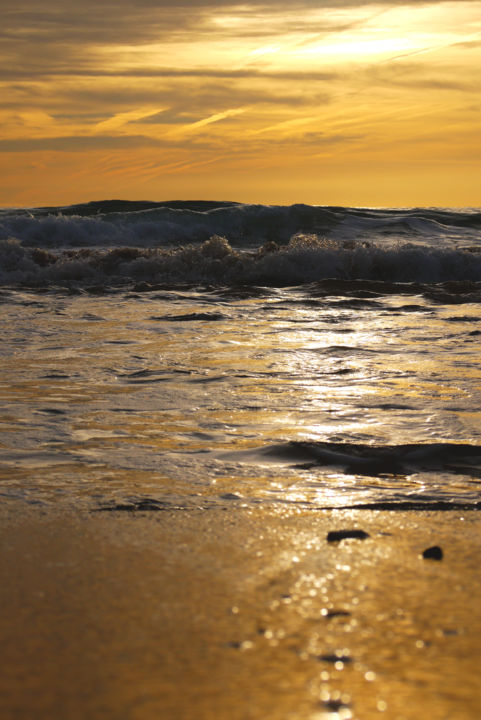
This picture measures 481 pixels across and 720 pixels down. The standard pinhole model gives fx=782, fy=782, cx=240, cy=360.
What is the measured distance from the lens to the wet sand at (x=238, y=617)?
4.21ft

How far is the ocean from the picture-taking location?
2.70 metres

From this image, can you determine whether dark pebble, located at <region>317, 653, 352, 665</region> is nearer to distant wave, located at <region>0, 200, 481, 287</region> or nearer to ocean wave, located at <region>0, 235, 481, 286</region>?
distant wave, located at <region>0, 200, 481, 287</region>

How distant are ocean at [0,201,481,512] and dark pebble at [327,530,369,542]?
0.99 ft

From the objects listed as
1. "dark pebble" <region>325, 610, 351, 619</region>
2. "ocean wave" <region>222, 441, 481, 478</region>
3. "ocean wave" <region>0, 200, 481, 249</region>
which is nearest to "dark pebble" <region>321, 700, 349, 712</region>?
"dark pebble" <region>325, 610, 351, 619</region>

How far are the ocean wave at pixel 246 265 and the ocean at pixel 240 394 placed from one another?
522mm

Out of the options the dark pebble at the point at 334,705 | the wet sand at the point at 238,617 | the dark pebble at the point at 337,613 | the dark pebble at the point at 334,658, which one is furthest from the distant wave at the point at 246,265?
the dark pebble at the point at 334,705

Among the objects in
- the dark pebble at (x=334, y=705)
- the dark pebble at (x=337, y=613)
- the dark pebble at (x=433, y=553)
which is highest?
the dark pebble at (x=334, y=705)

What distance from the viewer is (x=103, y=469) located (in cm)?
288

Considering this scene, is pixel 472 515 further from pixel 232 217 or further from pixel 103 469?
pixel 232 217

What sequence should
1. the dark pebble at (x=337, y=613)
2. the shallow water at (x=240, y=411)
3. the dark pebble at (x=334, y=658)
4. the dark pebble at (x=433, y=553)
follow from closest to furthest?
1. the dark pebble at (x=334, y=658)
2. the dark pebble at (x=337, y=613)
3. the dark pebble at (x=433, y=553)
4. the shallow water at (x=240, y=411)

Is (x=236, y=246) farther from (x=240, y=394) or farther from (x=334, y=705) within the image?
(x=334, y=705)

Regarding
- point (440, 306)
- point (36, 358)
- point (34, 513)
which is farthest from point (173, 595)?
point (440, 306)

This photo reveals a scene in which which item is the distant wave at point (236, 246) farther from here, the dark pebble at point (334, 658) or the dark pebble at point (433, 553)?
the dark pebble at point (334, 658)

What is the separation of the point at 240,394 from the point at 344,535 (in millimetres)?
2203
